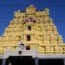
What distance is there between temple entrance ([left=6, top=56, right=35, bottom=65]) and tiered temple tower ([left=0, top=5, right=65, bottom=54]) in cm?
243

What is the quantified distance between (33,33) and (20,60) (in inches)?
222

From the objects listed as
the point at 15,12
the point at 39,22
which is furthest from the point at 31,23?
the point at 15,12

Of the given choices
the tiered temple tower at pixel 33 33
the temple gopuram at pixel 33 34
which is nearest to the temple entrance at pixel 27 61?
the temple gopuram at pixel 33 34

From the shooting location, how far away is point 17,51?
37.2 metres

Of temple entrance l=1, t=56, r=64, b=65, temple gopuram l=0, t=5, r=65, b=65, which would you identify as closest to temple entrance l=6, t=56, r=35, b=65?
temple entrance l=1, t=56, r=64, b=65

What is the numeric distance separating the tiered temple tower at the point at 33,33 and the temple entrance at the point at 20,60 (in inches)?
95.6

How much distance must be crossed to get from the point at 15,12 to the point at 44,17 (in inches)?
229

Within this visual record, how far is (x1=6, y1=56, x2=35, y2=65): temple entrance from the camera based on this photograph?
1512 inches

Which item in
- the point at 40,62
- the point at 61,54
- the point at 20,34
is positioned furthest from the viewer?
the point at 20,34

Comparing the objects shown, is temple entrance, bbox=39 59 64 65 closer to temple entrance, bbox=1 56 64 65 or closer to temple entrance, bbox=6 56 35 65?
temple entrance, bbox=1 56 64 65

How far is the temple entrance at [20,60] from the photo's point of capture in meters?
38.4

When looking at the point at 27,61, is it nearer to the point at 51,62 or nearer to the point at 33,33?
the point at 51,62

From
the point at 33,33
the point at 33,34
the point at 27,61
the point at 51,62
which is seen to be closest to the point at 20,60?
the point at 27,61

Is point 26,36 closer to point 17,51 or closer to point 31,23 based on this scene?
point 31,23
